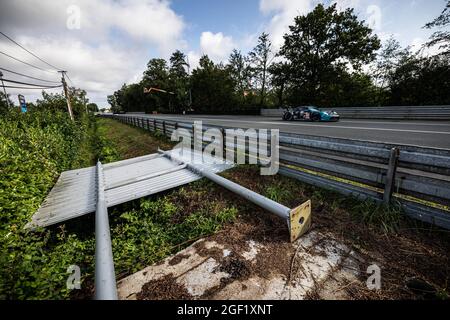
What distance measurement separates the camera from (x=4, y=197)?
270 cm

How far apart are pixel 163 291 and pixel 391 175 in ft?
10.1

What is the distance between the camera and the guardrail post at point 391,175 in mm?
2594

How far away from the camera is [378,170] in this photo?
9.18 ft

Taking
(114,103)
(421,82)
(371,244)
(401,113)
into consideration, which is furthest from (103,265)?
(114,103)

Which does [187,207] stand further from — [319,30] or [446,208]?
[319,30]

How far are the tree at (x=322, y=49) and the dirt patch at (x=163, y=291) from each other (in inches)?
1086

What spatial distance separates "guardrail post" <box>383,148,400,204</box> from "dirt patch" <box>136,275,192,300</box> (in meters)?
2.81

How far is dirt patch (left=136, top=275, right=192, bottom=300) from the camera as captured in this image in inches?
70.2

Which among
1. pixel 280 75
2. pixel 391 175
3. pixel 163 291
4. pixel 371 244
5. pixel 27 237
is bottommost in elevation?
pixel 163 291

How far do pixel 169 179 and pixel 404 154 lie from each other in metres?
3.98

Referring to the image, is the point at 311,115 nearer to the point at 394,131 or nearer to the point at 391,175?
the point at 394,131

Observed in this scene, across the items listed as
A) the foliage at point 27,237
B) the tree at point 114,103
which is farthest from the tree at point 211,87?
the tree at point 114,103

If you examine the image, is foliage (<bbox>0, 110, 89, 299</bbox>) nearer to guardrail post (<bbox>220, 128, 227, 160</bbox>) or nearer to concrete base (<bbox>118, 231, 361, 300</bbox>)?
concrete base (<bbox>118, 231, 361, 300</bbox>)
